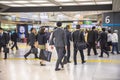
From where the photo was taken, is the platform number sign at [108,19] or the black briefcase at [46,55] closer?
the black briefcase at [46,55]

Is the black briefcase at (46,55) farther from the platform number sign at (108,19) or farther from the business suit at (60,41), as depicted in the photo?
the platform number sign at (108,19)

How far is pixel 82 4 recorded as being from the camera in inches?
628

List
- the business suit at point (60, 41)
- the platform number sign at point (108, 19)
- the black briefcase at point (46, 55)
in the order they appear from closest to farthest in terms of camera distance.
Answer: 1. the business suit at point (60, 41)
2. the black briefcase at point (46, 55)
3. the platform number sign at point (108, 19)

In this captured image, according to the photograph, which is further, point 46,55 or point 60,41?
point 46,55

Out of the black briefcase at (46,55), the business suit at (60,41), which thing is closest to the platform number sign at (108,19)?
the black briefcase at (46,55)

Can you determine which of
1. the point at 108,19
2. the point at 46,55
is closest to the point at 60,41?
the point at 46,55

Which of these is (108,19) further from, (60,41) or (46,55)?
(60,41)

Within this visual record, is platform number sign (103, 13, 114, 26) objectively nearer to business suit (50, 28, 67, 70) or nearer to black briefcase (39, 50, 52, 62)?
black briefcase (39, 50, 52, 62)

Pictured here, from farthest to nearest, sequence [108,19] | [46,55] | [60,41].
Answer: [108,19]
[46,55]
[60,41]

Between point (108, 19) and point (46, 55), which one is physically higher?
point (108, 19)

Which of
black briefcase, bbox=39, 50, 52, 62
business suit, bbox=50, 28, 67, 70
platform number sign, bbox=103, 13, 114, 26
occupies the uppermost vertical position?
platform number sign, bbox=103, 13, 114, 26

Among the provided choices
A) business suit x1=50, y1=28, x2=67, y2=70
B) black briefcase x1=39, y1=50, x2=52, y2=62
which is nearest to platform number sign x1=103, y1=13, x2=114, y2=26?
black briefcase x1=39, y1=50, x2=52, y2=62

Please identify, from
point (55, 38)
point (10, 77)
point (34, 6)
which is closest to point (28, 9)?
point (34, 6)

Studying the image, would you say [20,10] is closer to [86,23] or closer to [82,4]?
[82,4]
